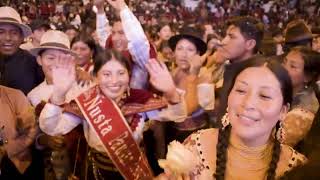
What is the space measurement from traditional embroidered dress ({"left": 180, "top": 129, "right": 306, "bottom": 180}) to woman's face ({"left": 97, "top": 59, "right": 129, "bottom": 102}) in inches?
39.2

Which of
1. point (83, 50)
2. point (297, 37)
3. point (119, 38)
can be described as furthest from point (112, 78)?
point (297, 37)

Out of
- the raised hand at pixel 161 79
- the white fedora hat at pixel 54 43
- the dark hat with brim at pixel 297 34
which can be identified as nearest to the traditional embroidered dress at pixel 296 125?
the raised hand at pixel 161 79

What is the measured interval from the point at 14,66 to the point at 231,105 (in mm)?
2390

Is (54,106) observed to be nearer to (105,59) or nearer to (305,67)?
(105,59)

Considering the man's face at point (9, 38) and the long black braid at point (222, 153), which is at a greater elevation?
the man's face at point (9, 38)

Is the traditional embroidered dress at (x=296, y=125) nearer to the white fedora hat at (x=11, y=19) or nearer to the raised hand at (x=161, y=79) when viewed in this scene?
the raised hand at (x=161, y=79)

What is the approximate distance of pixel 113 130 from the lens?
117 inches

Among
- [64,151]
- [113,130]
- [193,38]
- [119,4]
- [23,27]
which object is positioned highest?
[119,4]

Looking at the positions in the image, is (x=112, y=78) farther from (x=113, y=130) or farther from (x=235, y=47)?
(x=235, y=47)

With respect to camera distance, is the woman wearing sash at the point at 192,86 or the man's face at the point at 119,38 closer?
the woman wearing sash at the point at 192,86

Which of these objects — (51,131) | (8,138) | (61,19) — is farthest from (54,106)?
(61,19)

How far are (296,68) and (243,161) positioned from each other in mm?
1187

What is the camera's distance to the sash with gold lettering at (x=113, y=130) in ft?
9.66

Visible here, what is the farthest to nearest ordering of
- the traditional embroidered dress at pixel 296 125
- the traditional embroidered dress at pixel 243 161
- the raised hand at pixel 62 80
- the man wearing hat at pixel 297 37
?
the man wearing hat at pixel 297 37, the raised hand at pixel 62 80, the traditional embroidered dress at pixel 296 125, the traditional embroidered dress at pixel 243 161
